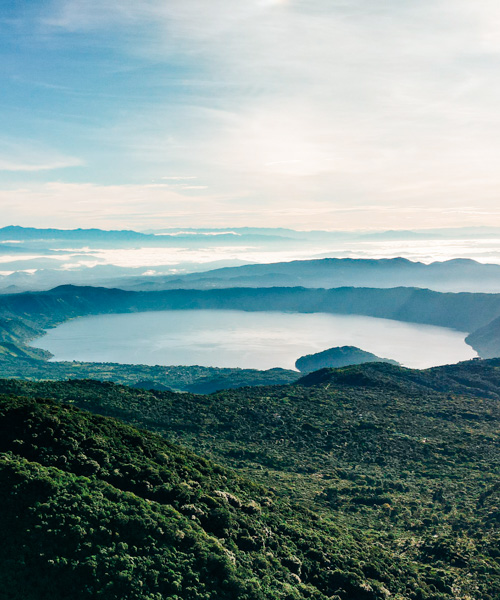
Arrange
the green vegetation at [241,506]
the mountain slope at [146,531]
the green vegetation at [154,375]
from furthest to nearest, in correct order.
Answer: the green vegetation at [154,375]
the green vegetation at [241,506]
the mountain slope at [146,531]

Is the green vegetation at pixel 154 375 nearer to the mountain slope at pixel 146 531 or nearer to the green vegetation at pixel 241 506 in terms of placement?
the green vegetation at pixel 241 506

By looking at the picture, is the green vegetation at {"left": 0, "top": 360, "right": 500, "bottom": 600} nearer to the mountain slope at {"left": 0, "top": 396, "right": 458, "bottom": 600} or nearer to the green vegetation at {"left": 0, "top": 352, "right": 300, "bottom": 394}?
the mountain slope at {"left": 0, "top": 396, "right": 458, "bottom": 600}

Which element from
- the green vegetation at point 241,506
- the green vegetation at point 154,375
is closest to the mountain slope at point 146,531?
the green vegetation at point 241,506

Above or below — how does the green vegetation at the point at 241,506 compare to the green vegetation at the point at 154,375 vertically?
above

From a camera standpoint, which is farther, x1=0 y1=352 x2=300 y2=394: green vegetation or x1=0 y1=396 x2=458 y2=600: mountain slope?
x1=0 y1=352 x2=300 y2=394: green vegetation

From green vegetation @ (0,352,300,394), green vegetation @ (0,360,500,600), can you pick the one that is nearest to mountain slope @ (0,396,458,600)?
green vegetation @ (0,360,500,600)

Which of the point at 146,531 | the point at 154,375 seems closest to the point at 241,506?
the point at 146,531

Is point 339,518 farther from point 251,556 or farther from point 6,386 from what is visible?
point 6,386

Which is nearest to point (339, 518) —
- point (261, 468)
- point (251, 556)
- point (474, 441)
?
point (261, 468)
